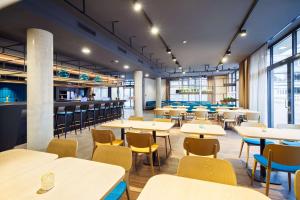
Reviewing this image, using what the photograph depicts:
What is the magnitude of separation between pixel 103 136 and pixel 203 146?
174 cm

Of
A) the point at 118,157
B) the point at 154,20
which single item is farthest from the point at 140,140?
the point at 154,20

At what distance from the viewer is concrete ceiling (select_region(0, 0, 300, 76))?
3.11 m

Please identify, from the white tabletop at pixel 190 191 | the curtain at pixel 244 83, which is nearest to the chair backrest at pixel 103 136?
the white tabletop at pixel 190 191

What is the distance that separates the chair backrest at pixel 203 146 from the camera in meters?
2.29

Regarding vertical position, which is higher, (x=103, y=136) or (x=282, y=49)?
(x=282, y=49)

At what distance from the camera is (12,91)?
9250mm

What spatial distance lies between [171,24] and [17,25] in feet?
11.4

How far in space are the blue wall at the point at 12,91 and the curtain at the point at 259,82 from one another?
1224cm

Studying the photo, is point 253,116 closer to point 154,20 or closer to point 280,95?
point 280,95

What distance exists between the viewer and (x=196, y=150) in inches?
93.2

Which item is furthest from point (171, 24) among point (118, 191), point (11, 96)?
point (11, 96)

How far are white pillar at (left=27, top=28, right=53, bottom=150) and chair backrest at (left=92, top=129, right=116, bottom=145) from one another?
1.31 meters

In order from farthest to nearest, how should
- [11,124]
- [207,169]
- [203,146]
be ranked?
[11,124], [203,146], [207,169]

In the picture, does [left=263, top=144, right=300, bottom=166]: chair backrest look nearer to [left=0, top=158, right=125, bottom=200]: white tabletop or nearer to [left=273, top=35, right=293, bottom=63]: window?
[left=0, top=158, right=125, bottom=200]: white tabletop
